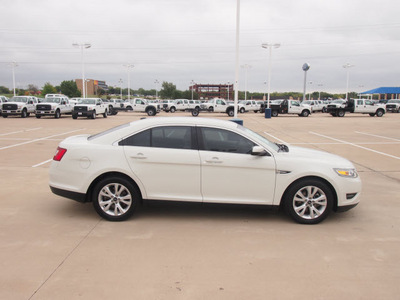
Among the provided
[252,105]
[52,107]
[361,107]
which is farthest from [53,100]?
[361,107]

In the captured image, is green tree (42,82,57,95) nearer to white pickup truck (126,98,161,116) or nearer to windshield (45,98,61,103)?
white pickup truck (126,98,161,116)

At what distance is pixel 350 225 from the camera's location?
5016 mm

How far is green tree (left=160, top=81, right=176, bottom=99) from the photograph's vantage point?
411ft

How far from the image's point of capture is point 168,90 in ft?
411

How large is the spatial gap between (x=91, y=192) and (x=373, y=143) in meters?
12.9

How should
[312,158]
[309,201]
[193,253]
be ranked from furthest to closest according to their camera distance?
[312,158], [309,201], [193,253]

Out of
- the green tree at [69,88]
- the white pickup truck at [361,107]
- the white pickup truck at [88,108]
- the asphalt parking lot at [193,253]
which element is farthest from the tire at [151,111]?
the green tree at [69,88]

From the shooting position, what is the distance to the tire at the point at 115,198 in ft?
16.2

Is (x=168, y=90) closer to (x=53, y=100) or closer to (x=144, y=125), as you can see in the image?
(x=53, y=100)

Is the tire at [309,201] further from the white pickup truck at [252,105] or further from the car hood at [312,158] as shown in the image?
the white pickup truck at [252,105]

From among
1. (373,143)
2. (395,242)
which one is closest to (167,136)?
(395,242)

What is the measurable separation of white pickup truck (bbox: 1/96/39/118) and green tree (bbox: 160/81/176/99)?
9501 cm

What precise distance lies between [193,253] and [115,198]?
160 cm

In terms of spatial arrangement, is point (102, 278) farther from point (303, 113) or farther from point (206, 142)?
point (303, 113)
